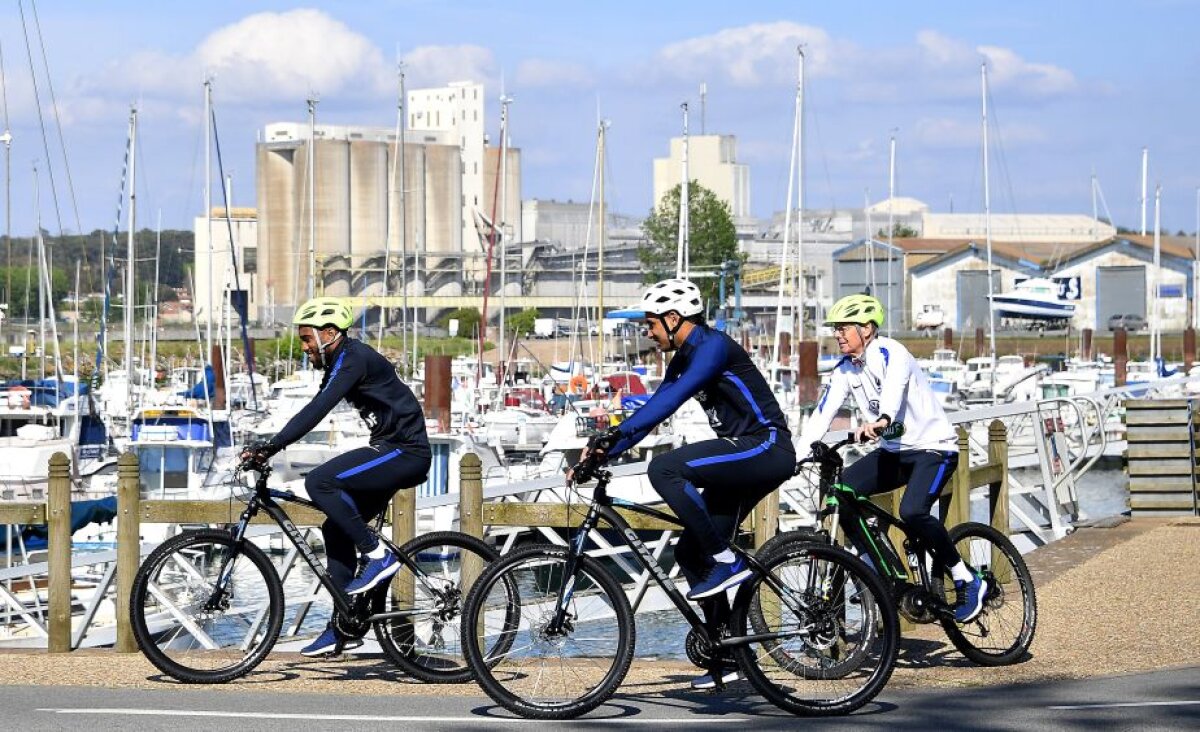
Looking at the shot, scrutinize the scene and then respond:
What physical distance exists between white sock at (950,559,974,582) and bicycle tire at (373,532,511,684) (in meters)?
2.51

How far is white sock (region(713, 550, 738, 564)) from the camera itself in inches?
340

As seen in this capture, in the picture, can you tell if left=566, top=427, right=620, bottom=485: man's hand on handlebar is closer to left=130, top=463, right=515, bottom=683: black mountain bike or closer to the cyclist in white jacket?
left=130, top=463, right=515, bottom=683: black mountain bike

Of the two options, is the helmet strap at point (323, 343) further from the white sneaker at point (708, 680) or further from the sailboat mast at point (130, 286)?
the sailboat mast at point (130, 286)

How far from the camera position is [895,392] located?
382 inches

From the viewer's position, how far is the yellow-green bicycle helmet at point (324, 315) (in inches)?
383

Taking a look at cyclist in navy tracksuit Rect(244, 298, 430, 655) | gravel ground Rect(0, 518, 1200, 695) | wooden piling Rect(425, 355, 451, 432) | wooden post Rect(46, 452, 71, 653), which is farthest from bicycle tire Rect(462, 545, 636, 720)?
wooden piling Rect(425, 355, 451, 432)

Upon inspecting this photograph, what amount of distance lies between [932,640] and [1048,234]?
6008 inches

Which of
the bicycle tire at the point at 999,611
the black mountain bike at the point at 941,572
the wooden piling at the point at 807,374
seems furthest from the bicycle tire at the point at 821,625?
the wooden piling at the point at 807,374

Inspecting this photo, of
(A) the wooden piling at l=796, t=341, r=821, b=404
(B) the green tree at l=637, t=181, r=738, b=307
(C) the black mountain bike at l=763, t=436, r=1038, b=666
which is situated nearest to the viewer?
(C) the black mountain bike at l=763, t=436, r=1038, b=666

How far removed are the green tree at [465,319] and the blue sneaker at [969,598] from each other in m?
123

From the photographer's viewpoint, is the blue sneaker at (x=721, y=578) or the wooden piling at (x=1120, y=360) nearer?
the blue sneaker at (x=721, y=578)

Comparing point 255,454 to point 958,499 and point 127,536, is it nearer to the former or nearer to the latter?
point 127,536

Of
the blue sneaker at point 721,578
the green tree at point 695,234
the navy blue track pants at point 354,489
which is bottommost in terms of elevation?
the blue sneaker at point 721,578

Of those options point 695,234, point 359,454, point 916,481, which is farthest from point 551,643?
point 695,234
